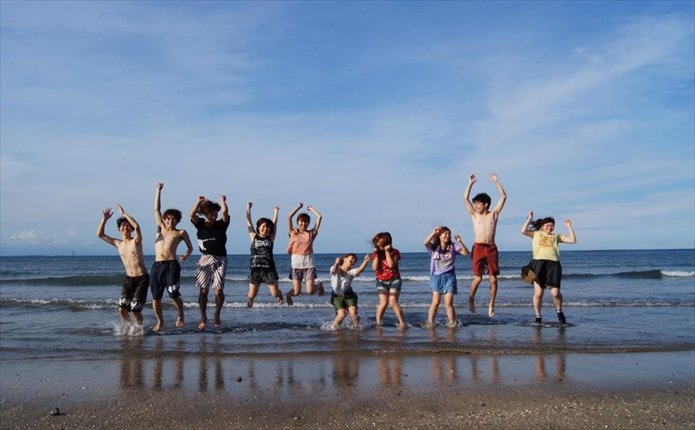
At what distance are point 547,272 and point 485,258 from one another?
114 centimetres

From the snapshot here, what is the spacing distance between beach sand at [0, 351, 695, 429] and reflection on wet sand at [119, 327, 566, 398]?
0.02 meters

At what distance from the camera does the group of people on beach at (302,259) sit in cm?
989

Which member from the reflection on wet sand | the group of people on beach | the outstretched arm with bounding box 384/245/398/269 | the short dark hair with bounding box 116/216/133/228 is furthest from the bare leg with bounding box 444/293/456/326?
the short dark hair with bounding box 116/216/133/228

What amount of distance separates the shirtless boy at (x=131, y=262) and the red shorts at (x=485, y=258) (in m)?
5.81

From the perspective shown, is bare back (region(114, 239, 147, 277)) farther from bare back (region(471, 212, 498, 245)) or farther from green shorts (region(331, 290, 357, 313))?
bare back (region(471, 212, 498, 245))

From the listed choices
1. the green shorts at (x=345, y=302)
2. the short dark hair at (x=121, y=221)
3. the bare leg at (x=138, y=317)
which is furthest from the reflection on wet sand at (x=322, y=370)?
the short dark hair at (x=121, y=221)

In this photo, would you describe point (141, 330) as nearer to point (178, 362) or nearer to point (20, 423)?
point (178, 362)

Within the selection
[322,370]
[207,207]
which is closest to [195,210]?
[207,207]

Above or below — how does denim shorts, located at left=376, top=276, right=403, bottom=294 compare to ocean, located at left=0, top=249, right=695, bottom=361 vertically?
above

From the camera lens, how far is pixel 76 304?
15617 millimetres

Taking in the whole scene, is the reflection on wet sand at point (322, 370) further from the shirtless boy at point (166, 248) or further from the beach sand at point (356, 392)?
the shirtless boy at point (166, 248)

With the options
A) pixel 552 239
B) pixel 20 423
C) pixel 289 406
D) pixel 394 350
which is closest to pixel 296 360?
pixel 394 350

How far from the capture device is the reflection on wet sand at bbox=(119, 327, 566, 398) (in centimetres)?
610

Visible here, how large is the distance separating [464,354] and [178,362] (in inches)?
145
